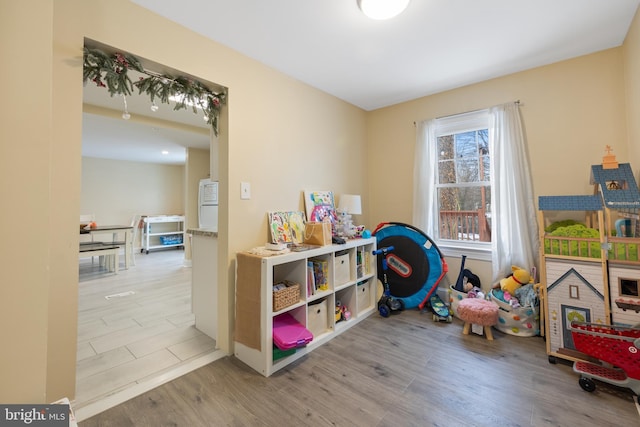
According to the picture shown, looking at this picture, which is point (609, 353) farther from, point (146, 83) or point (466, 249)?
point (146, 83)

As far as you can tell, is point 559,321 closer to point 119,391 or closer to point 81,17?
point 119,391

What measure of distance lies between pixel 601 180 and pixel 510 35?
1.29m

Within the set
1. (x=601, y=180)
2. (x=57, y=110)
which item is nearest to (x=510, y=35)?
(x=601, y=180)

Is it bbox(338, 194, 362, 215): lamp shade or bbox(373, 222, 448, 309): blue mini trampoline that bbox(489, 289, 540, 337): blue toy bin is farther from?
bbox(338, 194, 362, 215): lamp shade

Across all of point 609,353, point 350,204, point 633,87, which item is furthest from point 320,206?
point 633,87

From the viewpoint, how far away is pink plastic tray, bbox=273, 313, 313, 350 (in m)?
1.79

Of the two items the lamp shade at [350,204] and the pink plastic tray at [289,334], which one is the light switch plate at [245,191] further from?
the lamp shade at [350,204]

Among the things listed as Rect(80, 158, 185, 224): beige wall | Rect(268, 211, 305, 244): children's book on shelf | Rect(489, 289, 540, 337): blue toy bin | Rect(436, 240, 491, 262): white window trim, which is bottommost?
Rect(489, 289, 540, 337): blue toy bin

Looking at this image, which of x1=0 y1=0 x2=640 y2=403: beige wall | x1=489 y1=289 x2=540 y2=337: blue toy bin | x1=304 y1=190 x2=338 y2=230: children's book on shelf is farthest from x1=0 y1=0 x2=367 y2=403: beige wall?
x1=489 y1=289 x2=540 y2=337: blue toy bin

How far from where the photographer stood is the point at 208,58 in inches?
77.1

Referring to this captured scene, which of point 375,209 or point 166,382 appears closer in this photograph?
point 166,382

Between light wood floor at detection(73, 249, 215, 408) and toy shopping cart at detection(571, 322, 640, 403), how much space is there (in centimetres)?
266

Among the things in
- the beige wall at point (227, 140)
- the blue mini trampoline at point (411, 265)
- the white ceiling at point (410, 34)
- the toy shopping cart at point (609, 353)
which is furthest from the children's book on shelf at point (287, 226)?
the toy shopping cart at point (609, 353)

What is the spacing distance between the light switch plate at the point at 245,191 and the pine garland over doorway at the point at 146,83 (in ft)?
1.54
